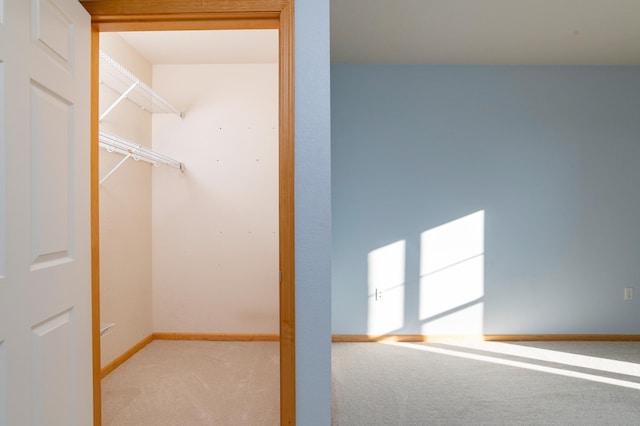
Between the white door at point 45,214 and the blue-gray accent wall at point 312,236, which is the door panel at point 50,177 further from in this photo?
the blue-gray accent wall at point 312,236

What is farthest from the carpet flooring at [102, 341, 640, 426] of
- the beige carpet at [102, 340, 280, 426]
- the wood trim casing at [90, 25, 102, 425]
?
the wood trim casing at [90, 25, 102, 425]

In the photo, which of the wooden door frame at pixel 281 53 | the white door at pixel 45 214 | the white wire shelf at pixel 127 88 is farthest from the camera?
the white wire shelf at pixel 127 88

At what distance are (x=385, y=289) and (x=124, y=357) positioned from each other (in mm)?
2278

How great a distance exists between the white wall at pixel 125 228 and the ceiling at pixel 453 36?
1.69 feet

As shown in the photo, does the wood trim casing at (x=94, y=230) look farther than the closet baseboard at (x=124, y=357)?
No

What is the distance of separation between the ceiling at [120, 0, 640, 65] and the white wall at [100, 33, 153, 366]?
0.52 m

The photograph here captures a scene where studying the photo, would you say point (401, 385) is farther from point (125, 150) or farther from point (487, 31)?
point (487, 31)

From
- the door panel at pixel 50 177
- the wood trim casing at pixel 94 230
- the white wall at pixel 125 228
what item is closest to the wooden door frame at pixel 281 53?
the wood trim casing at pixel 94 230

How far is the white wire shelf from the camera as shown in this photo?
2.24m

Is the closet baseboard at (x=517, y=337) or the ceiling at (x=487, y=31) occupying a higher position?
the ceiling at (x=487, y=31)

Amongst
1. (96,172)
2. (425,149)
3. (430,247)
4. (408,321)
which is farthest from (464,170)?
(96,172)

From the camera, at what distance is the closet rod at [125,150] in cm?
233

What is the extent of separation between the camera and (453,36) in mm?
2936

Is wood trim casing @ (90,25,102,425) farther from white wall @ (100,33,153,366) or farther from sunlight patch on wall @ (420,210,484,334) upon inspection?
sunlight patch on wall @ (420,210,484,334)
